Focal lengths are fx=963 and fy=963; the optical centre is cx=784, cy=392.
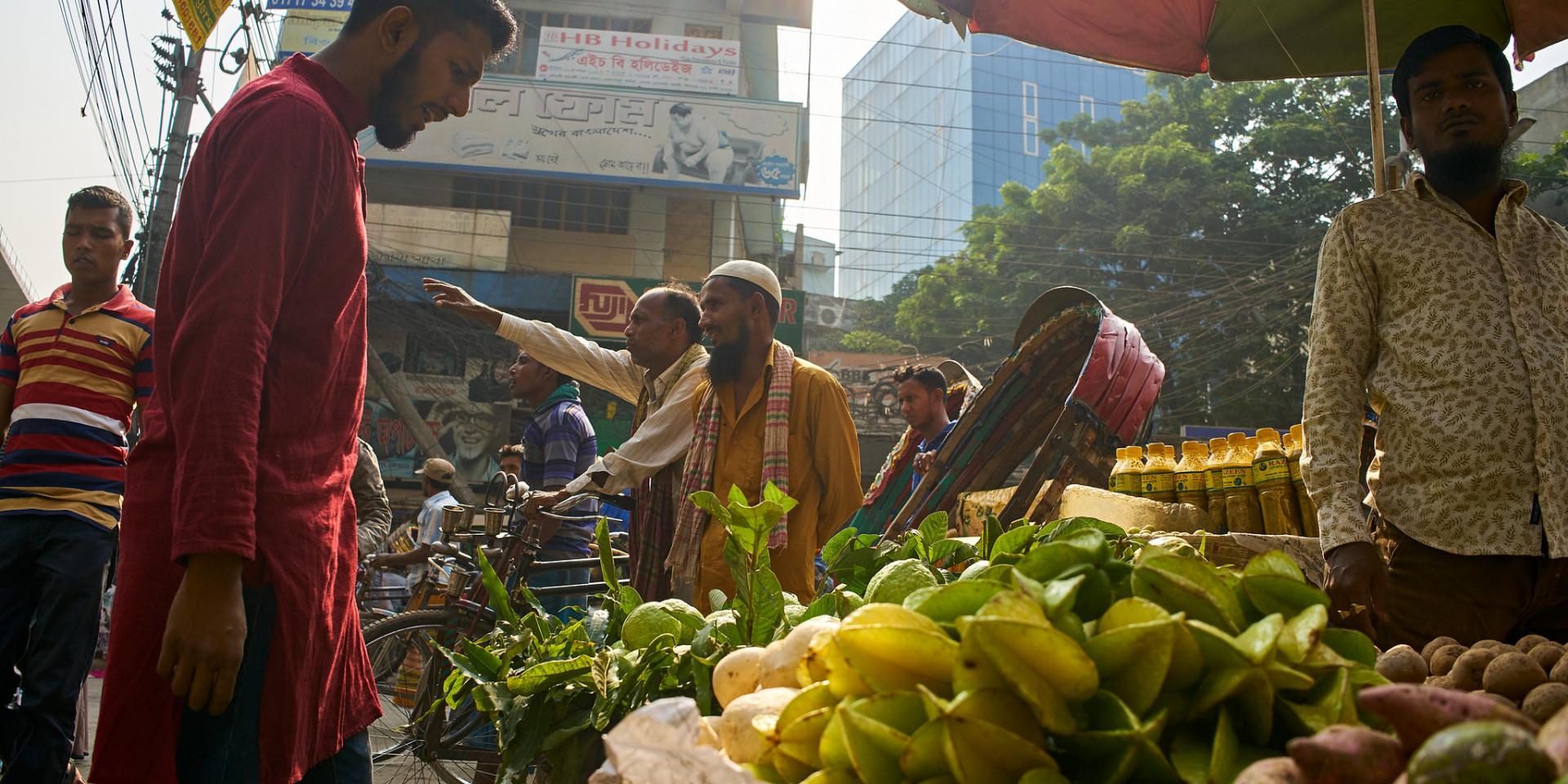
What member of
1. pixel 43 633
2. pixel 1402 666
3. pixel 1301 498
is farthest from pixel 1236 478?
pixel 43 633

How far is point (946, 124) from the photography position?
181 feet

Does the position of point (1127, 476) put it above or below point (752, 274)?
below

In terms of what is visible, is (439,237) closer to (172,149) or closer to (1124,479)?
(172,149)

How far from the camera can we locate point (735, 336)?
3.54m

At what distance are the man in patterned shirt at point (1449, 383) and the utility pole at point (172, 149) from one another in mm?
11906

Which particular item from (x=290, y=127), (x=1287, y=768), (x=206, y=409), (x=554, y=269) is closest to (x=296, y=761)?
(x=206, y=409)

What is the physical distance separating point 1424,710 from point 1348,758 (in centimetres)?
8

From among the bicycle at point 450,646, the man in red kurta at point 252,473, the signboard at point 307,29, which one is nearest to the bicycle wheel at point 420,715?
the bicycle at point 450,646

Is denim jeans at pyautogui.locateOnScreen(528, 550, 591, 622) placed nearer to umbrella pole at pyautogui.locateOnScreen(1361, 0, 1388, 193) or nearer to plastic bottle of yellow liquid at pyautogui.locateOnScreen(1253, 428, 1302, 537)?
plastic bottle of yellow liquid at pyautogui.locateOnScreen(1253, 428, 1302, 537)

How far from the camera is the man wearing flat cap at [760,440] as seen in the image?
332cm

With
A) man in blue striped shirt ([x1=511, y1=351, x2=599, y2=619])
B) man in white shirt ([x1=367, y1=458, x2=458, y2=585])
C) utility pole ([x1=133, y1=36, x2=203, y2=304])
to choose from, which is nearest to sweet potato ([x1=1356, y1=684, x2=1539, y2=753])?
man in blue striped shirt ([x1=511, y1=351, x2=599, y2=619])

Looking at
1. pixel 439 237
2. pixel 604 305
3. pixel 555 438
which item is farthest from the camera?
pixel 439 237

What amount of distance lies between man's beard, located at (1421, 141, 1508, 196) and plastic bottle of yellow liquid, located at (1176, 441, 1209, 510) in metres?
1.11

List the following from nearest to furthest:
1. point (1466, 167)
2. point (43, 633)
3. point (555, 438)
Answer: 1. point (1466, 167)
2. point (43, 633)
3. point (555, 438)
